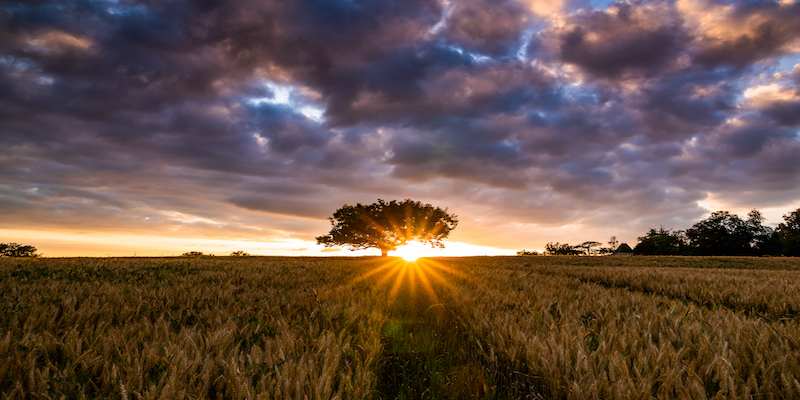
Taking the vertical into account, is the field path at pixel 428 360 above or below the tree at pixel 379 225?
below

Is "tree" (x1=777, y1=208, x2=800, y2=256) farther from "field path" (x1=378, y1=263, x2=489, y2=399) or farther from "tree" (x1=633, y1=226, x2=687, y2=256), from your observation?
"field path" (x1=378, y1=263, x2=489, y2=399)

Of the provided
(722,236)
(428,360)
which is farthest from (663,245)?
(428,360)

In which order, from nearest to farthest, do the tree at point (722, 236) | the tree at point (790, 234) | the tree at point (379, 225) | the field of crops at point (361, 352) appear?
the field of crops at point (361, 352) < the tree at point (379, 225) < the tree at point (790, 234) < the tree at point (722, 236)

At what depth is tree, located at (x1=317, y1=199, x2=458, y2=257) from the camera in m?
47.4

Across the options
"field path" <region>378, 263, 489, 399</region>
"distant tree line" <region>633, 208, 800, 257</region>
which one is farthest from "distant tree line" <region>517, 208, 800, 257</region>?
"field path" <region>378, 263, 489, 399</region>

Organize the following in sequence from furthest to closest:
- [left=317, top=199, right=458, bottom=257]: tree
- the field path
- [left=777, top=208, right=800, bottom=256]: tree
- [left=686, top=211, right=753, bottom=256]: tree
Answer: [left=686, top=211, right=753, bottom=256]: tree → [left=777, top=208, right=800, bottom=256]: tree → [left=317, top=199, right=458, bottom=257]: tree → the field path

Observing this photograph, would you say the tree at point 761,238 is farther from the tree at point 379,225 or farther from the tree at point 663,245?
the tree at point 379,225

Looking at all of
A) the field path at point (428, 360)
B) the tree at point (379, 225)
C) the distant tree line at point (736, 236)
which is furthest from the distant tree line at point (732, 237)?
the field path at point (428, 360)

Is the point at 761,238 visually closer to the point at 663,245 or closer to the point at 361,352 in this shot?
the point at 663,245

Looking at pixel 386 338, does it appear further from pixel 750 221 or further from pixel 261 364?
pixel 750 221

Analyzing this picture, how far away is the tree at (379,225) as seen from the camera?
47.4 meters

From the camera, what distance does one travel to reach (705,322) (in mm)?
3662

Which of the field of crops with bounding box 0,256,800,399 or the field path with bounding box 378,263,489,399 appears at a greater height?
the field of crops with bounding box 0,256,800,399

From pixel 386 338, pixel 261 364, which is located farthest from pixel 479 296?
pixel 261 364
